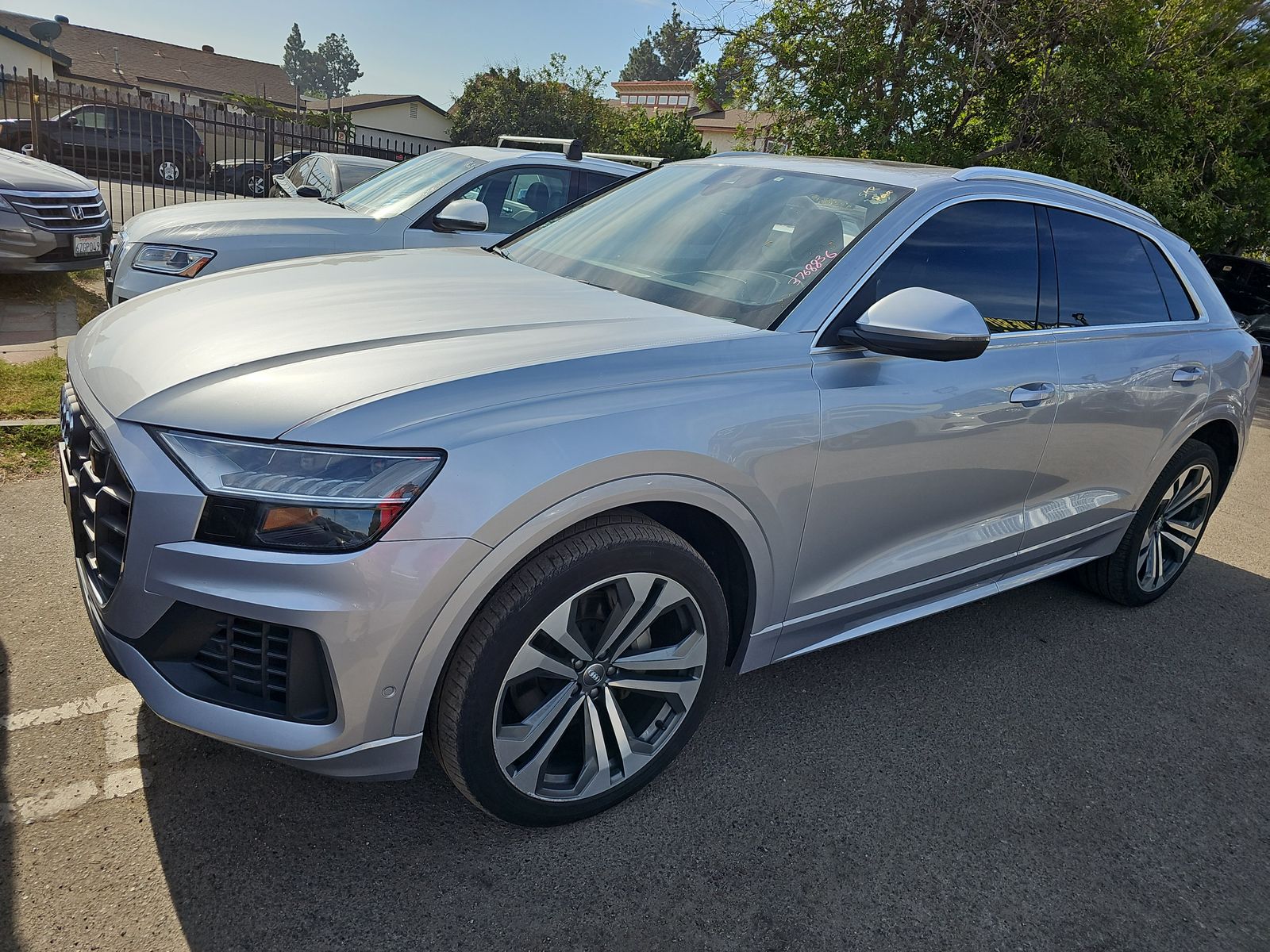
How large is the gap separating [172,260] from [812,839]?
485 cm

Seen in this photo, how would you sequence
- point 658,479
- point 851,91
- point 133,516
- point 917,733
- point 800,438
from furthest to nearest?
point 851,91, point 917,733, point 800,438, point 658,479, point 133,516

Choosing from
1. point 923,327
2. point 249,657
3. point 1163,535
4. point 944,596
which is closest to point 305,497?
point 249,657

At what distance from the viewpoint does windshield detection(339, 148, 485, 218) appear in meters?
6.27

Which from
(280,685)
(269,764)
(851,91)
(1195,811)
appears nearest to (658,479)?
(280,685)

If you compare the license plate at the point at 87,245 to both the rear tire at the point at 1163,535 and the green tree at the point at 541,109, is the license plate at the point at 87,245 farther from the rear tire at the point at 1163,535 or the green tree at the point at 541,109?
the green tree at the point at 541,109

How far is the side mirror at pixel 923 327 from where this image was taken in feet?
7.91

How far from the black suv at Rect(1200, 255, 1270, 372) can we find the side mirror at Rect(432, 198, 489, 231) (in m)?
13.3

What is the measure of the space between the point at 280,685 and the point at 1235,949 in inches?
94.8

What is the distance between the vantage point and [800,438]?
2.45 meters

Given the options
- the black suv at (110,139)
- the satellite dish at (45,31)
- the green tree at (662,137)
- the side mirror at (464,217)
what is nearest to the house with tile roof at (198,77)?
the green tree at (662,137)

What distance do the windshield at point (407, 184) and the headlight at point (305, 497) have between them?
15.1 feet

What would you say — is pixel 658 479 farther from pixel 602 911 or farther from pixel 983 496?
pixel 983 496

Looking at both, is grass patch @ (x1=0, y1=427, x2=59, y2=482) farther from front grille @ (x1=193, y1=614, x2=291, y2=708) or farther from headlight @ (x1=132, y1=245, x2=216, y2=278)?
front grille @ (x1=193, y1=614, x2=291, y2=708)

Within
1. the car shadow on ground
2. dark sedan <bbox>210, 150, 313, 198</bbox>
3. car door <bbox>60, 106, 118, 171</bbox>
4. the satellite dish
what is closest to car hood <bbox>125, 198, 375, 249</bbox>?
the car shadow on ground
